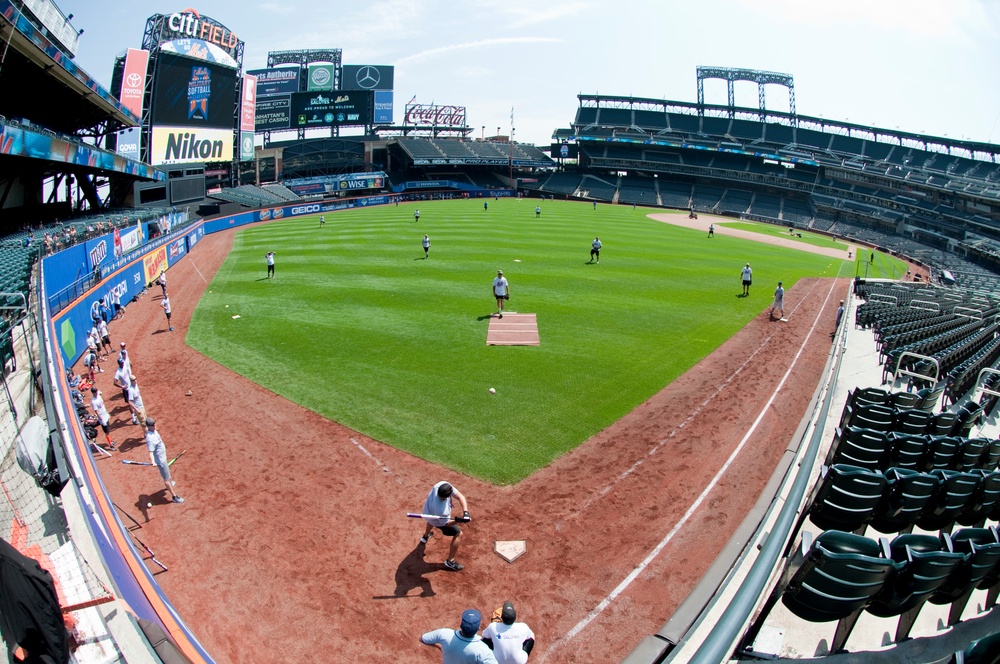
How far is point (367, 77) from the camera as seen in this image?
278ft

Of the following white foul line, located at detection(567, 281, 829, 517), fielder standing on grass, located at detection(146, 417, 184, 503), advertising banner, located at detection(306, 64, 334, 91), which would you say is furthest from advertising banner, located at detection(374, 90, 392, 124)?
fielder standing on grass, located at detection(146, 417, 184, 503)

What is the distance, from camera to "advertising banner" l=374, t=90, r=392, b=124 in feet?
280

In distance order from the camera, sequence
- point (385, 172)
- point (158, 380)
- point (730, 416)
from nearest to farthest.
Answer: point (730, 416) → point (158, 380) → point (385, 172)

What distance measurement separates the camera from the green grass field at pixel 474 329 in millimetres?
12984

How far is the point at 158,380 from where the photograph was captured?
16.2 metres

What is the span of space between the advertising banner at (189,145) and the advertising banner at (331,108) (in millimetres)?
27131

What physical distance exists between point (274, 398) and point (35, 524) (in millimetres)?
7766

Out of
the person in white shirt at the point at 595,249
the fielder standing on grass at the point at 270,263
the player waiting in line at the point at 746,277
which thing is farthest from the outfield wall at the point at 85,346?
the player waiting in line at the point at 746,277

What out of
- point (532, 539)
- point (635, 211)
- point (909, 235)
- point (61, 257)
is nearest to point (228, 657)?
point (532, 539)

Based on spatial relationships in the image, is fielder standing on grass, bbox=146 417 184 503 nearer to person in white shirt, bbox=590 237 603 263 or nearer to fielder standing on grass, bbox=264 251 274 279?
fielder standing on grass, bbox=264 251 274 279

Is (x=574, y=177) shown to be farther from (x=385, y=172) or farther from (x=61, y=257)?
(x=61, y=257)

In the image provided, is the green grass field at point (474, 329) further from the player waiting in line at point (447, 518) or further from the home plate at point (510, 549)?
the player waiting in line at point (447, 518)

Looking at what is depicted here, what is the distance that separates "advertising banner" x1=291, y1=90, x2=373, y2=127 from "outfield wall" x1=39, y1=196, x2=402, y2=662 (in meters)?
40.4

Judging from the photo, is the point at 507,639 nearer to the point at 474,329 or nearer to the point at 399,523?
the point at 399,523
